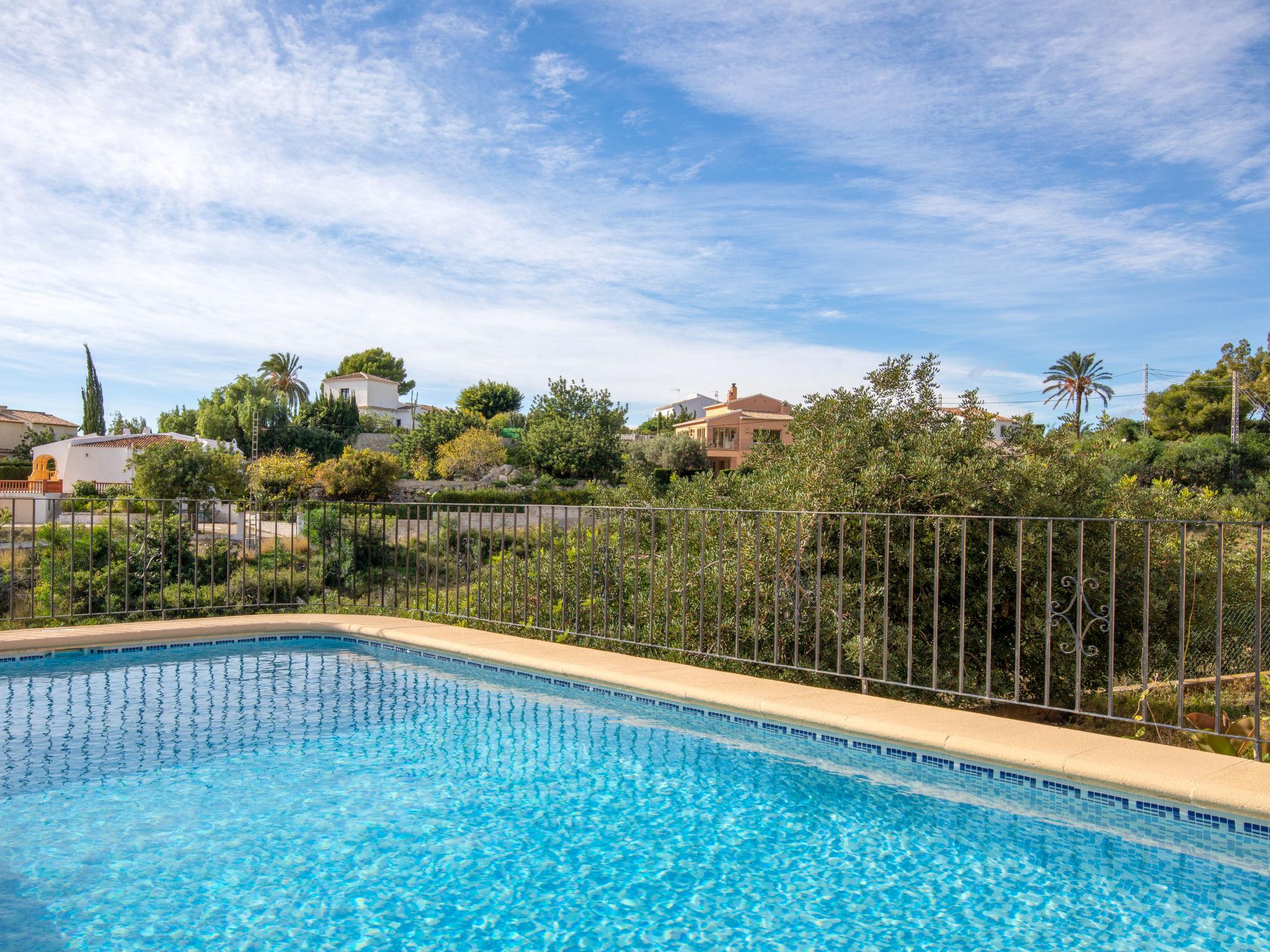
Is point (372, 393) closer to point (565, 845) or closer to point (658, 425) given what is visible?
point (658, 425)

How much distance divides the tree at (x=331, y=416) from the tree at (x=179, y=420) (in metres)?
8.19

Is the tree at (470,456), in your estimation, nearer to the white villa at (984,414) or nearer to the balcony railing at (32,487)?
the balcony railing at (32,487)

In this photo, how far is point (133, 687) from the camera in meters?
5.68

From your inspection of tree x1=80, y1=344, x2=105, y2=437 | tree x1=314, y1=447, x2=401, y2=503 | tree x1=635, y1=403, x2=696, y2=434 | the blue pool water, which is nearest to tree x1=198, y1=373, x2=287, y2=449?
tree x1=80, y1=344, x2=105, y2=437

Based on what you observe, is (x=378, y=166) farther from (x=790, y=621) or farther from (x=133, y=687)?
(x=790, y=621)

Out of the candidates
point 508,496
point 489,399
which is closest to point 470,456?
point 508,496

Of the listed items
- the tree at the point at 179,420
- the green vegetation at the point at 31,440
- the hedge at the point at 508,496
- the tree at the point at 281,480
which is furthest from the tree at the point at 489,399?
the tree at the point at 281,480

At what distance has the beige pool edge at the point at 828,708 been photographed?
340 centimetres

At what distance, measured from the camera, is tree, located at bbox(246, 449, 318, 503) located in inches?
1097

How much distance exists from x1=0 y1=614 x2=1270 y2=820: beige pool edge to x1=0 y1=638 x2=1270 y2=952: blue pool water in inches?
4.1

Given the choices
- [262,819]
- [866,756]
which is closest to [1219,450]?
[866,756]

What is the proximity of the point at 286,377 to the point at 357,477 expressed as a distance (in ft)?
131

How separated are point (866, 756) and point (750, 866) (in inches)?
48.8

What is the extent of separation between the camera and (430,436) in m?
45.4
